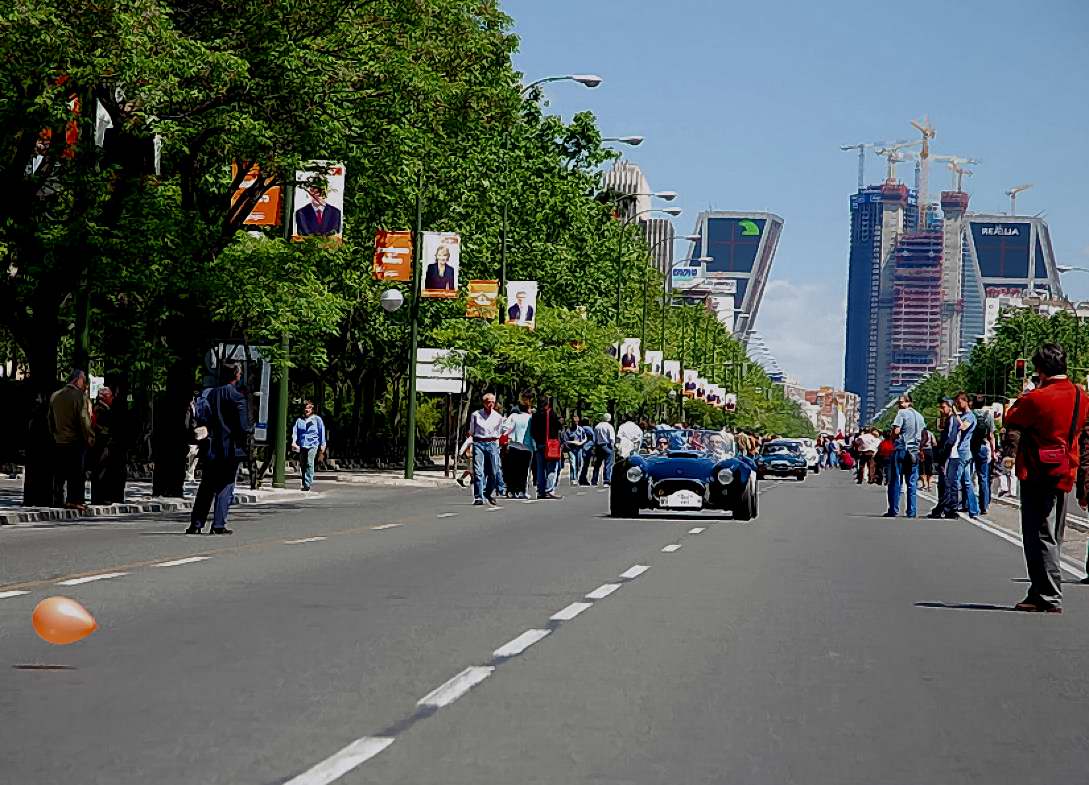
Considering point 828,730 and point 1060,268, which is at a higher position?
point 1060,268

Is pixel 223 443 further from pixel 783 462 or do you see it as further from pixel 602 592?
pixel 783 462

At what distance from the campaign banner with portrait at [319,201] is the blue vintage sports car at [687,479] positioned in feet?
20.3

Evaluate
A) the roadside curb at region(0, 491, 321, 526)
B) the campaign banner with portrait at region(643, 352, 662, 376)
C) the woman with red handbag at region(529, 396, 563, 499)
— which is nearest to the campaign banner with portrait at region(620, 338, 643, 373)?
the campaign banner with portrait at region(643, 352, 662, 376)

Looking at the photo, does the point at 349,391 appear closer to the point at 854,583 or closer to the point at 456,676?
the point at 854,583

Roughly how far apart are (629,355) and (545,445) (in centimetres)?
3648

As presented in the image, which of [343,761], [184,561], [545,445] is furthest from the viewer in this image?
[545,445]

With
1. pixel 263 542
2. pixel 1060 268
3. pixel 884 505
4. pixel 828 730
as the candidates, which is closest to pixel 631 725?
pixel 828 730

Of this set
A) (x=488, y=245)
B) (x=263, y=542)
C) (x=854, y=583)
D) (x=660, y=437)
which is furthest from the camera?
(x=488, y=245)

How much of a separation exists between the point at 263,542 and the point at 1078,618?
395 inches

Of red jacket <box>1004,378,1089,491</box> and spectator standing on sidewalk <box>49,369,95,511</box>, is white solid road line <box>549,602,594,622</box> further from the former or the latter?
spectator standing on sidewalk <box>49,369,95,511</box>

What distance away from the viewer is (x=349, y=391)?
8012 cm

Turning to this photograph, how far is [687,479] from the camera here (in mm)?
30141

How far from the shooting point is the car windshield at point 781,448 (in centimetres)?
7719

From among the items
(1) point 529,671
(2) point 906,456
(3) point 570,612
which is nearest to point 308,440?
(2) point 906,456
